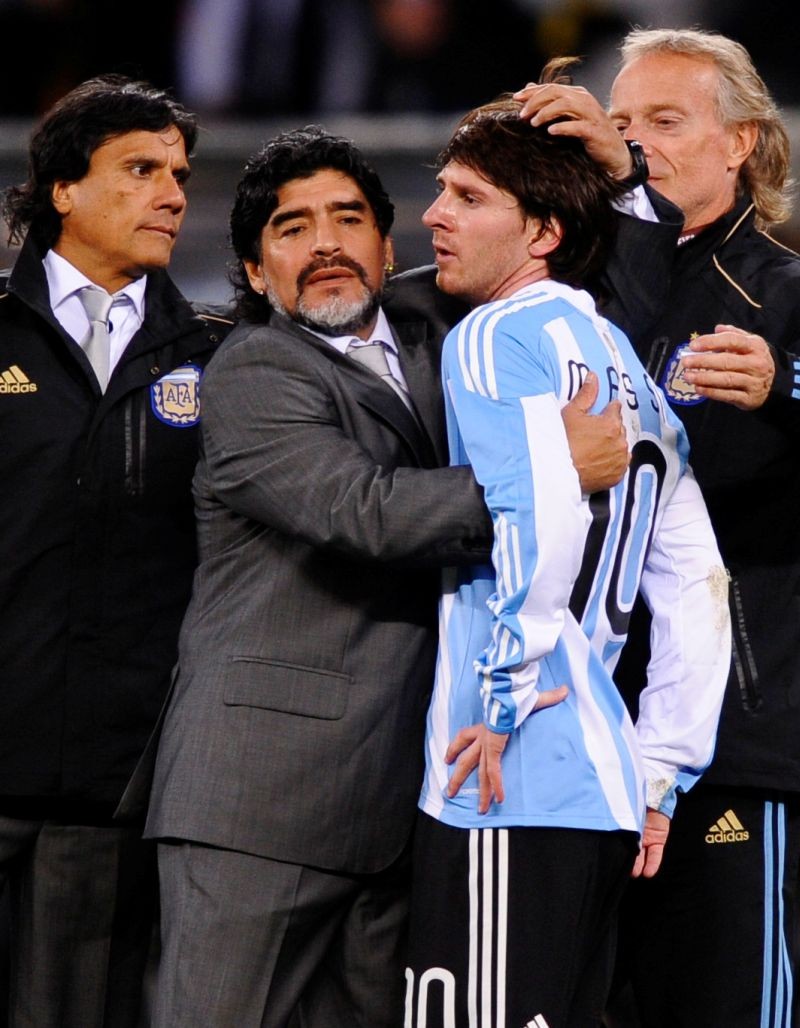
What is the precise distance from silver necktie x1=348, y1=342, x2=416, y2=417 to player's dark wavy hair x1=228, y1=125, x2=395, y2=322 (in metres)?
0.24

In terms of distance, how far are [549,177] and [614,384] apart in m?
0.35

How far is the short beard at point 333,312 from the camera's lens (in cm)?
249

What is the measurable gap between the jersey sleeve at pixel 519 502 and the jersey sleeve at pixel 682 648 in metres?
0.30

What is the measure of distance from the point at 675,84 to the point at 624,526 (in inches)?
40.2

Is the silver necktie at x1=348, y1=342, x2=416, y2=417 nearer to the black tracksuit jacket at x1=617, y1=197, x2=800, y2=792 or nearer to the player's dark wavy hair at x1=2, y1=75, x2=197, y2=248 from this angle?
the black tracksuit jacket at x1=617, y1=197, x2=800, y2=792

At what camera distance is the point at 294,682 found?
2312 mm

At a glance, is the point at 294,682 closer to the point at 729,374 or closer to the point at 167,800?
the point at 167,800

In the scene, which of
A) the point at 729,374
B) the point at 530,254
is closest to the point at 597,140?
the point at 530,254

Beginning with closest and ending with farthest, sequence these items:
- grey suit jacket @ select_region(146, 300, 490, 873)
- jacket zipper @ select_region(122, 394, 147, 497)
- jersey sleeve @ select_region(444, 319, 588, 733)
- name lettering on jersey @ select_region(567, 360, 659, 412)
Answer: jersey sleeve @ select_region(444, 319, 588, 733)
name lettering on jersey @ select_region(567, 360, 659, 412)
grey suit jacket @ select_region(146, 300, 490, 873)
jacket zipper @ select_region(122, 394, 147, 497)

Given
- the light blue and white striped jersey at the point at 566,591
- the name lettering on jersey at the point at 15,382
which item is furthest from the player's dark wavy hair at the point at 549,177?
the name lettering on jersey at the point at 15,382

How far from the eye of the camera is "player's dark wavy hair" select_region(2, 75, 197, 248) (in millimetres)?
2941

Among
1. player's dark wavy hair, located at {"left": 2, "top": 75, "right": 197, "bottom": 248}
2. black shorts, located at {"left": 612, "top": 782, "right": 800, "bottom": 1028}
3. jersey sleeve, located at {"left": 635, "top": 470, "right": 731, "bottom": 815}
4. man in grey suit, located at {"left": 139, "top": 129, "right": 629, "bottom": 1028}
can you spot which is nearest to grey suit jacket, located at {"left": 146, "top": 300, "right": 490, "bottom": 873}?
man in grey suit, located at {"left": 139, "top": 129, "right": 629, "bottom": 1028}

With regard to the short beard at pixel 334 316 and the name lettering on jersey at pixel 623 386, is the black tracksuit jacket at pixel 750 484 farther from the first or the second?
the short beard at pixel 334 316

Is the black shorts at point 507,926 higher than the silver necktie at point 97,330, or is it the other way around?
the silver necktie at point 97,330
